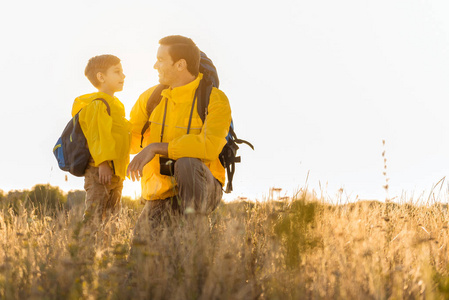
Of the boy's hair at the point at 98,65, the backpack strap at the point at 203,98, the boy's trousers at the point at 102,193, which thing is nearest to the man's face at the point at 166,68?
the backpack strap at the point at 203,98

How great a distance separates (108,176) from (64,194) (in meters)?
12.2

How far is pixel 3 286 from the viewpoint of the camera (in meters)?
2.95

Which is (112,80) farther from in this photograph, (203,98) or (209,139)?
(209,139)

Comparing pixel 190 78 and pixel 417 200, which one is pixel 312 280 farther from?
pixel 417 200

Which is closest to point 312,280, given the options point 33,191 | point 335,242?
point 335,242

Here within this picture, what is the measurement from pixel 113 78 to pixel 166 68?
2.17 feet

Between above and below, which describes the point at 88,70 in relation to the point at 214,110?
above

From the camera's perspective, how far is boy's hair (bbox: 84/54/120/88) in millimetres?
5160

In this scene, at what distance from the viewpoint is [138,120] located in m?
5.05

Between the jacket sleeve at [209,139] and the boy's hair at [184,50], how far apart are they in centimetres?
45

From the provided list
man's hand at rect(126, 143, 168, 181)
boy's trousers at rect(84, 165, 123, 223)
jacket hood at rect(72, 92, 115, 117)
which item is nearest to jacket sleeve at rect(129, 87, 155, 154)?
jacket hood at rect(72, 92, 115, 117)

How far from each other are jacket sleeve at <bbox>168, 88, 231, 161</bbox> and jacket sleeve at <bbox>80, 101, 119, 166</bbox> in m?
0.63

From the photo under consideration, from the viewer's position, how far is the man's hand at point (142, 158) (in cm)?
437

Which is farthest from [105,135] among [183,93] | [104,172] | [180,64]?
[180,64]
